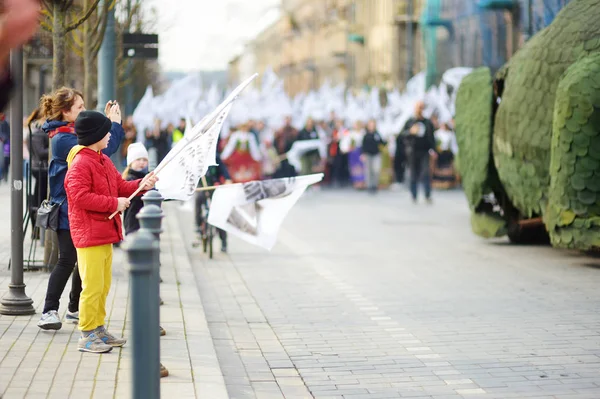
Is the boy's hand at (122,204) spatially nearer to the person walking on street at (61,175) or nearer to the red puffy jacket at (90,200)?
the red puffy jacket at (90,200)

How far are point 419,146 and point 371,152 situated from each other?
4891mm

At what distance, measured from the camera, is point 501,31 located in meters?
37.5

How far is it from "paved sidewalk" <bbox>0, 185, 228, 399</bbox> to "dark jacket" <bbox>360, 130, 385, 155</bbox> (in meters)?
18.3

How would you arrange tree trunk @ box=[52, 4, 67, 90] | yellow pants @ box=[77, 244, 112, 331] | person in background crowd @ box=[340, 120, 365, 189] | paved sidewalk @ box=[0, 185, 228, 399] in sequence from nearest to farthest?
paved sidewalk @ box=[0, 185, 228, 399], yellow pants @ box=[77, 244, 112, 331], tree trunk @ box=[52, 4, 67, 90], person in background crowd @ box=[340, 120, 365, 189]

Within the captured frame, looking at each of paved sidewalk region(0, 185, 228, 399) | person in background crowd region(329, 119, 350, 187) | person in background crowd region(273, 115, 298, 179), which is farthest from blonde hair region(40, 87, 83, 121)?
person in background crowd region(329, 119, 350, 187)

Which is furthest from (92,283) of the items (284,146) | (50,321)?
(284,146)

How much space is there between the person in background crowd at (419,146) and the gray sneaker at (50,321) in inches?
619

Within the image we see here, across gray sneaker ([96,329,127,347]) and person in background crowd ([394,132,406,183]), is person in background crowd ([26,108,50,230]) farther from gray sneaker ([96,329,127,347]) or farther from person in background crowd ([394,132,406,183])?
person in background crowd ([394,132,406,183])

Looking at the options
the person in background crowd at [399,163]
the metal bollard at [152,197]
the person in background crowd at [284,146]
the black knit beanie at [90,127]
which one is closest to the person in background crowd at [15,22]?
the metal bollard at [152,197]

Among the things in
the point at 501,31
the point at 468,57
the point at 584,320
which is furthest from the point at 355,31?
the point at 584,320

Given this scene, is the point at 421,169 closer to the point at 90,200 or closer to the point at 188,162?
the point at 188,162

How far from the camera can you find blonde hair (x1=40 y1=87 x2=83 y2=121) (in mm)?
7797

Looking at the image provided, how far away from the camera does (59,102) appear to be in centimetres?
779

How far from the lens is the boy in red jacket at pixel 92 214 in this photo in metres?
6.88
